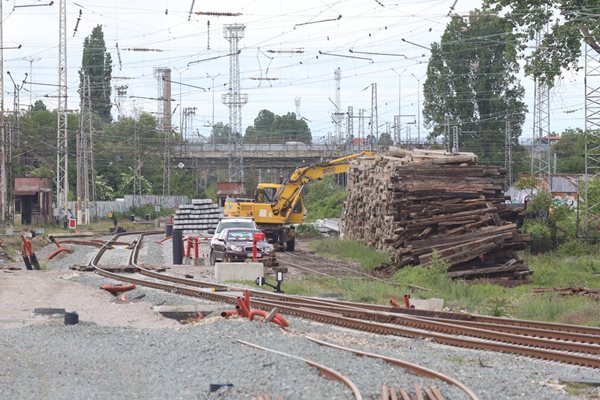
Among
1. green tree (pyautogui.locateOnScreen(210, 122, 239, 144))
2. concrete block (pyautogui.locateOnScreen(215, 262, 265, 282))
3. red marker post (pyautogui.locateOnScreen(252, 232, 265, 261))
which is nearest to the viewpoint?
concrete block (pyautogui.locateOnScreen(215, 262, 265, 282))

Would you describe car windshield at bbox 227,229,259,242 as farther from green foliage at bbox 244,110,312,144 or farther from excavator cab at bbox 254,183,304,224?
green foliage at bbox 244,110,312,144

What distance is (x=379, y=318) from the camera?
1734 cm

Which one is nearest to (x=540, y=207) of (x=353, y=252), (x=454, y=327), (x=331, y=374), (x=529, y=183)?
(x=353, y=252)

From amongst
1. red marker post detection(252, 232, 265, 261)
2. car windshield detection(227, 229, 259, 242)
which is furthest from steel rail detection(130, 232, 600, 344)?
car windshield detection(227, 229, 259, 242)

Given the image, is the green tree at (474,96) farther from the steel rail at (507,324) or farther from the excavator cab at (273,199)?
the steel rail at (507,324)

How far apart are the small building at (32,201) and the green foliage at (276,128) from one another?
296 feet

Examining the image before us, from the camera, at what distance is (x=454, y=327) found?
625 inches

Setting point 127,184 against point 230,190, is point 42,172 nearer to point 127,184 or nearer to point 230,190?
point 127,184

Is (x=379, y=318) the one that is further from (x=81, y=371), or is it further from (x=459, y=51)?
(x=459, y=51)

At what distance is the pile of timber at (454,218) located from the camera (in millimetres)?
28422

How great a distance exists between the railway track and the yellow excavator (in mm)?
21167

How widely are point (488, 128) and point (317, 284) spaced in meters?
60.8

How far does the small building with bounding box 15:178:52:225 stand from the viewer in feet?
219

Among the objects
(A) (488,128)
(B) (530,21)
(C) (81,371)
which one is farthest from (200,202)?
(C) (81,371)
